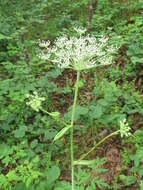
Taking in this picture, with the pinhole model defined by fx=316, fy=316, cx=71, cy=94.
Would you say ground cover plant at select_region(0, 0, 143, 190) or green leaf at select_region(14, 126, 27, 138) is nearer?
ground cover plant at select_region(0, 0, 143, 190)

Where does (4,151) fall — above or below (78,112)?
below

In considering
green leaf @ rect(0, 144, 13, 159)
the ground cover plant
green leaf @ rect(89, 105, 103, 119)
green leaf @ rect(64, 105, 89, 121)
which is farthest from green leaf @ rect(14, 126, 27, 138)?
green leaf @ rect(89, 105, 103, 119)

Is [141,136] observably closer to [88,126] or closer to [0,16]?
[88,126]

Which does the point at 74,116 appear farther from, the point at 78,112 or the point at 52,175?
the point at 52,175

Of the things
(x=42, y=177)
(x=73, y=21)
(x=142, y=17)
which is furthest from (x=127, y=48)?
(x=42, y=177)

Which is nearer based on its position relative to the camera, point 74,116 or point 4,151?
point 4,151

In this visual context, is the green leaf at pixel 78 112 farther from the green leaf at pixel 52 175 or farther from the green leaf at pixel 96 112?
the green leaf at pixel 52 175

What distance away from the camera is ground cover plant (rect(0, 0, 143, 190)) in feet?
9.82

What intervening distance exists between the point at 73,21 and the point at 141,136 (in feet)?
9.05

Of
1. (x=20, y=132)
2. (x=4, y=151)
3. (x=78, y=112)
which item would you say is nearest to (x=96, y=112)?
(x=78, y=112)

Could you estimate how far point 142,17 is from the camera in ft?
16.8

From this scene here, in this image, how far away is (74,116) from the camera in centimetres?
350

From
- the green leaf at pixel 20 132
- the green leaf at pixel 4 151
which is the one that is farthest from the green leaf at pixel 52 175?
the green leaf at pixel 20 132

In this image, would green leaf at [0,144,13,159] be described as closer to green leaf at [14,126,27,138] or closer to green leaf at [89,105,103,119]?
green leaf at [14,126,27,138]
